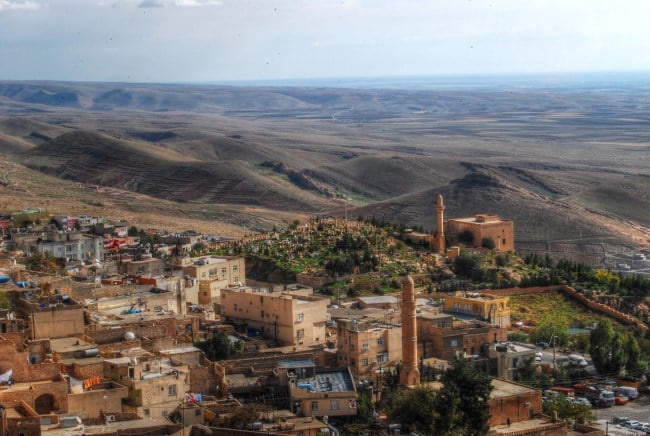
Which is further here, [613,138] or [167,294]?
[613,138]

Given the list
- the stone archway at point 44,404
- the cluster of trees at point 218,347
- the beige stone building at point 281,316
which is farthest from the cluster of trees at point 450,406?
the beige stone building at point 281,316

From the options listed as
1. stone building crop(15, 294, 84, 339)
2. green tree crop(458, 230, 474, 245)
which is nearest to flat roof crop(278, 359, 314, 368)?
stone building crop(15, 294, 84, 339)

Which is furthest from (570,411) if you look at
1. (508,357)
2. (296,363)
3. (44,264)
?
(44,264)

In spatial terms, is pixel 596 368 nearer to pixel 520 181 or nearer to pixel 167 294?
pixel 167 294

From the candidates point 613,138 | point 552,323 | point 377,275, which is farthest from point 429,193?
point 613,138

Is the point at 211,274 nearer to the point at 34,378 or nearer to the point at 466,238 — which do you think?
the point at 466,238

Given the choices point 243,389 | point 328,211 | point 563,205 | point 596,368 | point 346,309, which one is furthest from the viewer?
point 328,211

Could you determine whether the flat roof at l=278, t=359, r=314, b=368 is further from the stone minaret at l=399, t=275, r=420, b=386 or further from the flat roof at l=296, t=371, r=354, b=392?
the stone minaret at l=399, t=275, r=420, b=386

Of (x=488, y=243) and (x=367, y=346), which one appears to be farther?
(x=488, y=243)
